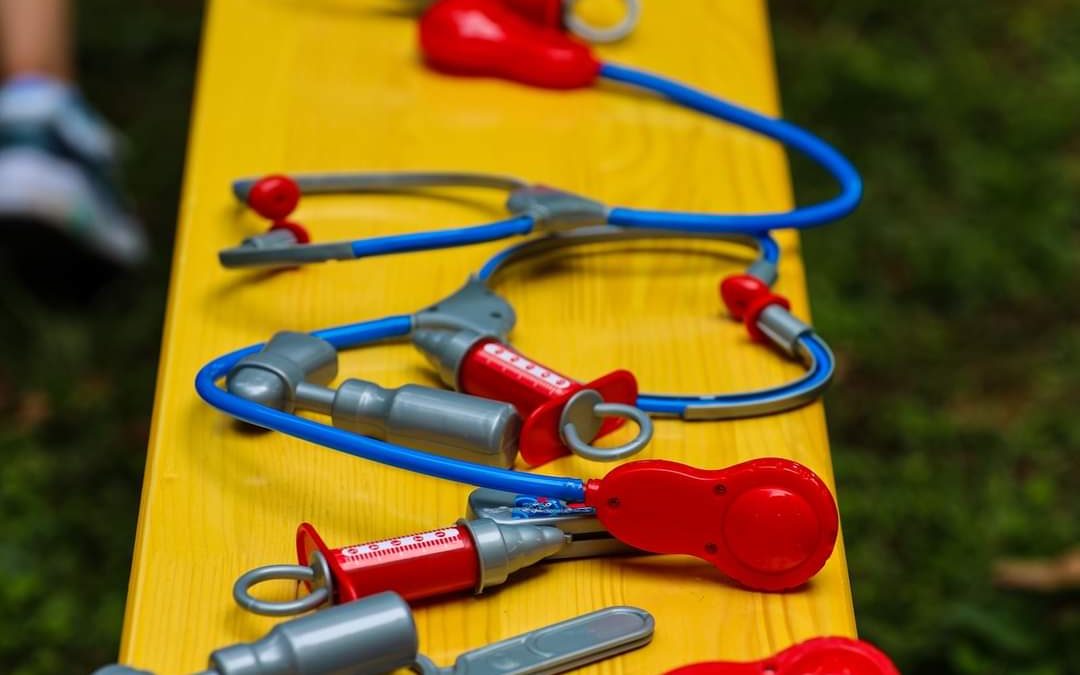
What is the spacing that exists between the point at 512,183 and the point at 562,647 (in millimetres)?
465

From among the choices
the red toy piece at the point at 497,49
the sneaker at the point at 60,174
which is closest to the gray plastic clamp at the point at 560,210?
the red toy piece at the point at 497,49

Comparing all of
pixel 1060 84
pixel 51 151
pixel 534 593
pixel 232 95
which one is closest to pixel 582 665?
pixel 534 593

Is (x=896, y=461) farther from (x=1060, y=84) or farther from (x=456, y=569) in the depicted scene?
(x=456, y=569)

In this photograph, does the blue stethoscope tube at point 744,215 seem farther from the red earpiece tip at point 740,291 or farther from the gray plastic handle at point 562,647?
the gray plastic handle at point 562,647

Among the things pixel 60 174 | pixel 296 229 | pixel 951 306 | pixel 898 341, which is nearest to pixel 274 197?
pixel 296 229

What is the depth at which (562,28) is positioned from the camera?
4.03 feet

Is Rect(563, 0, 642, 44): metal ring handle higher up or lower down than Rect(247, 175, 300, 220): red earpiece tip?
higher up

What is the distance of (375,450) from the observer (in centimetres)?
74

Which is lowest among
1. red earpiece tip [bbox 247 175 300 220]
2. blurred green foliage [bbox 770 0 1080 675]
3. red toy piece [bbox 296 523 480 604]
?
blurred green foliage [bbox 770 0 1080 675]

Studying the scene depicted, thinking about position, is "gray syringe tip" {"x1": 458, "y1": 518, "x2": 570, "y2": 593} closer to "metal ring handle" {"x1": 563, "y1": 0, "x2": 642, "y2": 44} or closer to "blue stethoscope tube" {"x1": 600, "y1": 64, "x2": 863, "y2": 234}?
"blue stethoscope tube" {"x1": 600, "y1": 64, "x2": 863, "y2": 234}

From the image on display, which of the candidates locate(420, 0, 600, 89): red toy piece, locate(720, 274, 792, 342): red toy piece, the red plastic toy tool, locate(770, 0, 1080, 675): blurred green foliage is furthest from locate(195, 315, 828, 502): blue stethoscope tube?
locate(770, 0, 1080, 675): blurred green foliage

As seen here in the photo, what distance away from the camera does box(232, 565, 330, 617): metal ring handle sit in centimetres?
65

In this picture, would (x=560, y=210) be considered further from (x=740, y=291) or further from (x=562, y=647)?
(x=562, y=647)

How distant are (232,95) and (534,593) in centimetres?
61
